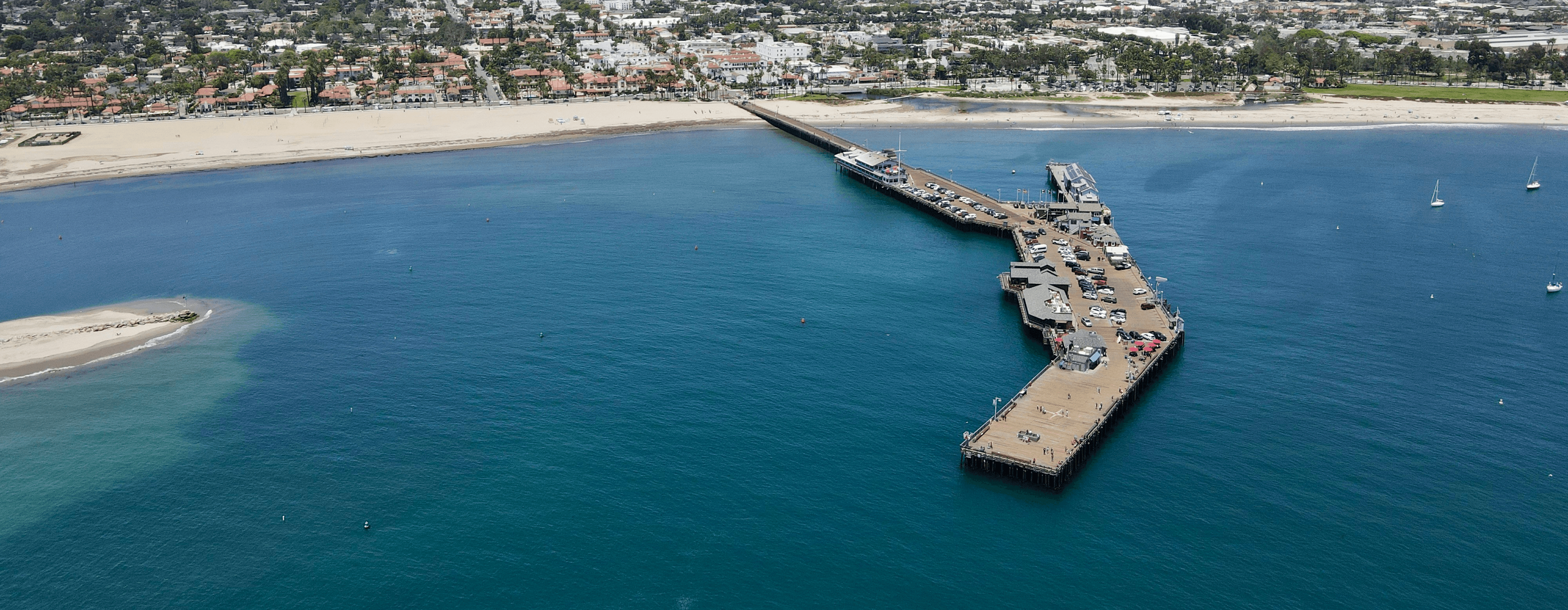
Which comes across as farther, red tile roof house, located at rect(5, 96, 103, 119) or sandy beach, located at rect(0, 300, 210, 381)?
red tile roof house, located at rect(5, 96, 103, 119)

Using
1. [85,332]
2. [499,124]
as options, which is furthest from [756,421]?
[499,124]

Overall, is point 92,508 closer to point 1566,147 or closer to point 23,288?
point 23,288

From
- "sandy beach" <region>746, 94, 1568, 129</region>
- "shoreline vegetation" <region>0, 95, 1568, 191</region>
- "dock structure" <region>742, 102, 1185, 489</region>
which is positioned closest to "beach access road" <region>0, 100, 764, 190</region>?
"shoreline vegetation" <region>0, 95, 1568, 191</region>

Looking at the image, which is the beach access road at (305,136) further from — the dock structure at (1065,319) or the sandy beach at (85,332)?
the dock structure at (1065,319)

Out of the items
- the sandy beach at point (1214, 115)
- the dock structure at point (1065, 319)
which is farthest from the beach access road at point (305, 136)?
the dock structure at point (1065, 319)

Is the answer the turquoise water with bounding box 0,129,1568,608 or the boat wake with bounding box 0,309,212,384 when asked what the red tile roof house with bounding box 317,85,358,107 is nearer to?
the turquoise water with bounding box 0,129,1568,608
